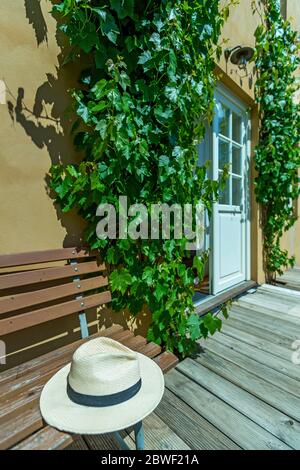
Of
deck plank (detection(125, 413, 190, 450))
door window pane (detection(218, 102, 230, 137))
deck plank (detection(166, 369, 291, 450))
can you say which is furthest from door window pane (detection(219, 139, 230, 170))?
deck plank (detection(125, 413, 190, 450))

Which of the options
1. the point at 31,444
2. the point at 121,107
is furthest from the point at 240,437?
the point at 121,107

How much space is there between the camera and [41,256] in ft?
3.78

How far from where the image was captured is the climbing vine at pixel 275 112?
9.47ft

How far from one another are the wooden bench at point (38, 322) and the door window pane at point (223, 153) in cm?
184

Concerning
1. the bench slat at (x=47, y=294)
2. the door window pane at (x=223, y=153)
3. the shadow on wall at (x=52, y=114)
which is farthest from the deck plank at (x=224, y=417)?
the door window pane at (x=223, y=153)

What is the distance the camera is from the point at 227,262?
2734mm

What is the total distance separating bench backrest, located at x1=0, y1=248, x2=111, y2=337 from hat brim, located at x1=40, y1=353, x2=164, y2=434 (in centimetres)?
36

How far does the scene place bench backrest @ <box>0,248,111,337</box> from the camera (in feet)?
3.43

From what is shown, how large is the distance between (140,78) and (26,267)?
1.16 m

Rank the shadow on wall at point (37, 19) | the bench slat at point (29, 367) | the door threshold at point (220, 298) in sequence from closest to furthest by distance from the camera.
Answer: the bench slat at point (29, 367)
the shadow on wall at point (37, 19)
the door threshold at point (220, 298)

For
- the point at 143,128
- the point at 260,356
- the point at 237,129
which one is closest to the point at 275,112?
the point at 237,129

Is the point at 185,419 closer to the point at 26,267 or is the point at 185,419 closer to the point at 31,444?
the point at 31,444

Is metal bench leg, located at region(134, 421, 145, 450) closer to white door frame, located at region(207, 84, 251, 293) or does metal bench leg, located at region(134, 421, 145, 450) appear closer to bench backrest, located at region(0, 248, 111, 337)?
bench backrest, located at region(0, 248, 111, 337)

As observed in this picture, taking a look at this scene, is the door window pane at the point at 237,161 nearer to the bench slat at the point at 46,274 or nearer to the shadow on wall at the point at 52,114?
the shadow on wall at the point at 52,114
